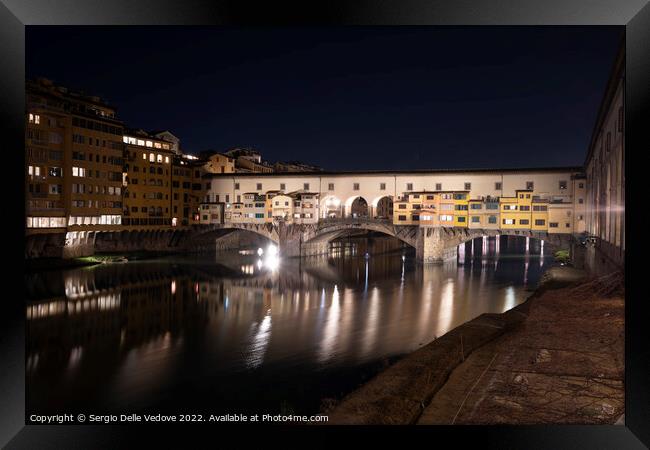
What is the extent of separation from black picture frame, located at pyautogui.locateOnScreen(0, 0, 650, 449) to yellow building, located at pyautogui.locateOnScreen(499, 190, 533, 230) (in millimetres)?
21175

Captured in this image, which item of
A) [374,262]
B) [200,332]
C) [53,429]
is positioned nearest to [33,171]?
[200,332]

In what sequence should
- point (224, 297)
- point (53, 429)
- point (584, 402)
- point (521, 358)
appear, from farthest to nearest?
point (224, 297) < point (521, 358) < point (584, 402) < point (53, 429)

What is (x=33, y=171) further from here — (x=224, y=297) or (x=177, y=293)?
(x=224, y=297)

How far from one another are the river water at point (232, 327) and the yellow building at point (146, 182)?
4.70m

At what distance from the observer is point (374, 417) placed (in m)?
5.03

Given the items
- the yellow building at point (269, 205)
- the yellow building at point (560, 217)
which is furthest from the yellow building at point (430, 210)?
the yellow building at point (269, 205)

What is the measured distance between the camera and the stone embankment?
480cm

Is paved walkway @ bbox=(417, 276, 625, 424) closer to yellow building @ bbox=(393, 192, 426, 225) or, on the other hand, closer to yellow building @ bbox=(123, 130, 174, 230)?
yellow building @ bbox=(393, 192, 426, 225)

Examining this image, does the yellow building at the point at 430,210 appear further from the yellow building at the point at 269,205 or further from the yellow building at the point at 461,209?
the yellow building at the point at 269,205

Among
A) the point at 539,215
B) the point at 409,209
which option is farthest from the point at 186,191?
the point at 539,215

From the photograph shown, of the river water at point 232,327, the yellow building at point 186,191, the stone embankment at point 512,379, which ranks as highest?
the yellow building at point 186,191

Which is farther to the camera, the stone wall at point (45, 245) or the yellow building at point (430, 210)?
the yellow building at point (430, 210)
